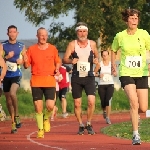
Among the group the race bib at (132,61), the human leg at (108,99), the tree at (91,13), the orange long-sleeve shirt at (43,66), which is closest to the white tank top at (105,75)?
the human leg at (108,99)

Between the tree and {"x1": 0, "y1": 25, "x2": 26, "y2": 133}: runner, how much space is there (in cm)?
3753

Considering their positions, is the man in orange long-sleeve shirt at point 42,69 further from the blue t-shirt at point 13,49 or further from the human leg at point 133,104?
the human leg at point 133,104

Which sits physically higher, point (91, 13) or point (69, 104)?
point (91, 13)

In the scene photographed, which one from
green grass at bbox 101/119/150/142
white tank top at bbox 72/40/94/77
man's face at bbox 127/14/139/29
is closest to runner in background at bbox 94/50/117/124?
green grass at bbox 101/119/150/142

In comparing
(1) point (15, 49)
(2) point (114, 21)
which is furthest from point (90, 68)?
(2) point (114, 21)

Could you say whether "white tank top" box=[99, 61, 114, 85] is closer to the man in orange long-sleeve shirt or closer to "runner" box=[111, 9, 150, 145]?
the man in orange long-sleeve shirt

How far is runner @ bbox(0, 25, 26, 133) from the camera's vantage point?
2117 cm

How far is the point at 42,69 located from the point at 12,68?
7.11ft

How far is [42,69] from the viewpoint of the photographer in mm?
19234

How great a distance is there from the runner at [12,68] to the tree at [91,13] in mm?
37528

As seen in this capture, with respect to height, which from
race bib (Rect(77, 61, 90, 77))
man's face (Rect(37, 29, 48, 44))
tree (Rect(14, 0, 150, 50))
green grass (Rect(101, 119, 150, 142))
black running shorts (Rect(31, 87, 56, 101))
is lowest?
green grass (Rect(101, 119, 150, 142))

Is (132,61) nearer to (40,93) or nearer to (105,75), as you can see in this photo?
(40,93)

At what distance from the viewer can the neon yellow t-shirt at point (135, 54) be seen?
16827 mm

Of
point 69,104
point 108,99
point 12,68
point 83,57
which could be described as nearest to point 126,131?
point 83,57
